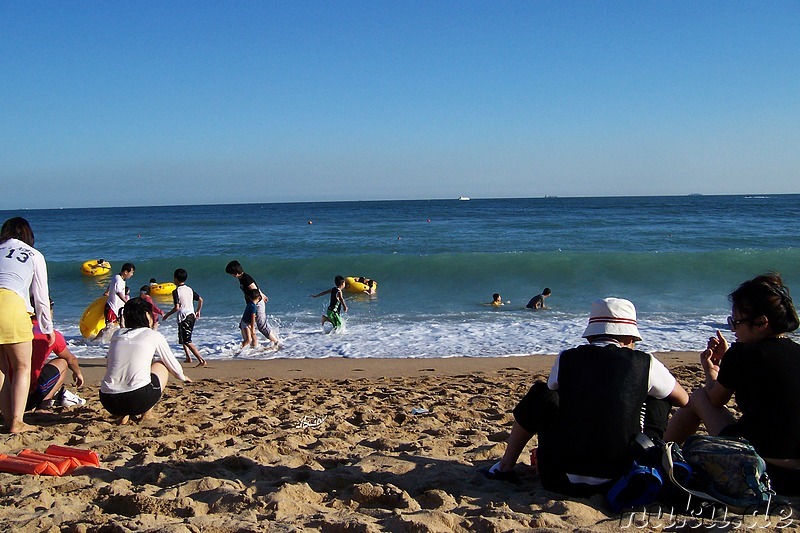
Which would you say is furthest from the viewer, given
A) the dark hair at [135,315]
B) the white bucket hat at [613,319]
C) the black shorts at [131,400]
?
the dark hair at [135,315]

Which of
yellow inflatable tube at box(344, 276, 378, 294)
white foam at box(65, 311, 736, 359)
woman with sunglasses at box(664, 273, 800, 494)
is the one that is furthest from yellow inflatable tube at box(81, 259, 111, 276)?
woman with sunglasses at box(664, 273, 800, 494)

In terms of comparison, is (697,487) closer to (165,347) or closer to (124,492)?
(124,492)

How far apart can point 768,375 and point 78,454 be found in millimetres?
4059

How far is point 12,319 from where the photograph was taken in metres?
4.62

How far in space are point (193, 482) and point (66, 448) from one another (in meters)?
1.22

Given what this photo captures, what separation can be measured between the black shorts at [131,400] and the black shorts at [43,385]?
2.33 feet

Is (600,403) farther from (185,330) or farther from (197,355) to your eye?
(185,330)

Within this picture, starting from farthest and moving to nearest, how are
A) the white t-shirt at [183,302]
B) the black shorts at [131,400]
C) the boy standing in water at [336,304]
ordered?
the boy standing in water at [336,304]
the white t-shirt at [183,302]
the black shorts at [131,400]

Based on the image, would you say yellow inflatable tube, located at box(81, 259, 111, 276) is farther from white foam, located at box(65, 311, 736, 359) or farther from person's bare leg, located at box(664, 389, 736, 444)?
person's bare leg, located at box(664, 389, 736, 444)

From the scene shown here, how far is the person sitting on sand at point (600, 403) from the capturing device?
3.08 metres

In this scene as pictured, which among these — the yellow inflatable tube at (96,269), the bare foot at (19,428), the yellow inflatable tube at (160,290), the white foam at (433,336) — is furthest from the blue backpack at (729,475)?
the yellow inflatable tube at (96,269)

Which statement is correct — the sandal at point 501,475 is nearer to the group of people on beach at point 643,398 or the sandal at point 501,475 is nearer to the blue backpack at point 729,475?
the group of people on beach at point 643,398

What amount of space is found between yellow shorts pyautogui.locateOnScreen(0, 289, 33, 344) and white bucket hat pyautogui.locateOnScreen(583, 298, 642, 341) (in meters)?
3.92

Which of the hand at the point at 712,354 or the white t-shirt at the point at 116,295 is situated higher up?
the hand at the point at 712,354
